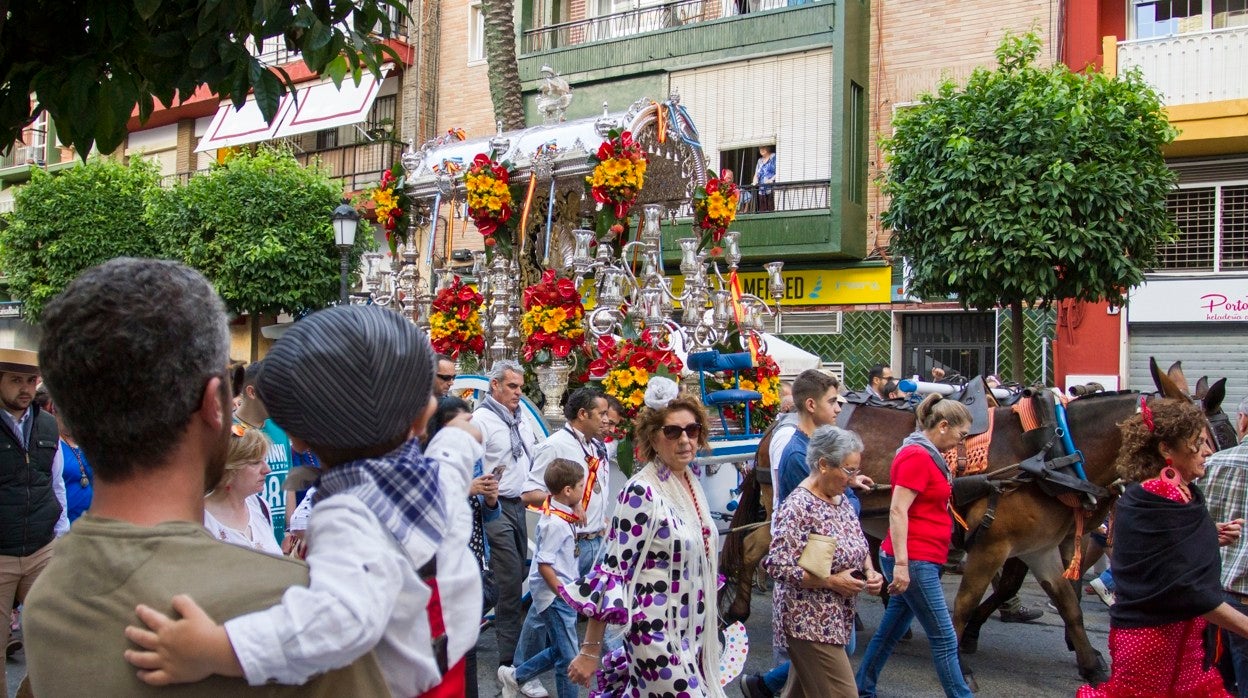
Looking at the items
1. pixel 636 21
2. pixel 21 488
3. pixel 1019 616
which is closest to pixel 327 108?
pixel 636 21

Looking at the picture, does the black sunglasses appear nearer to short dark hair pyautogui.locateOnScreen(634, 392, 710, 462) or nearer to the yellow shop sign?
short dark hair pyautogui.locateOnScreen(634, 392, 710, 462)

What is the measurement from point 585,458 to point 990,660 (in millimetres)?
3252

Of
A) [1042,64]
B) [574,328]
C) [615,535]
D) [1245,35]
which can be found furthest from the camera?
[1042,64]

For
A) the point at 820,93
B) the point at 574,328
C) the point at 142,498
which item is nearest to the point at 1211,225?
the point at 820,93

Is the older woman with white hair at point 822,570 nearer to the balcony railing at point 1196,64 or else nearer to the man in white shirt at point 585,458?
the man in white shirt at point 585,458

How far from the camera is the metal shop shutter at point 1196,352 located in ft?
52.2

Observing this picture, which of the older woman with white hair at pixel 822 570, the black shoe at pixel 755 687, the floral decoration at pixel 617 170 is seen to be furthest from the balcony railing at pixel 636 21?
the older woman with white hair at pixel 822 570

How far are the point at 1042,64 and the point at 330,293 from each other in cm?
1460

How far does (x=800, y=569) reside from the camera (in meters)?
4.91

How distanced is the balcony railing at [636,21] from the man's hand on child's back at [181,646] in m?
18.9

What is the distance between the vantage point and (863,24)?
19047 mm

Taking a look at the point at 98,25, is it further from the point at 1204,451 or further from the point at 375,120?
the point at 375,120

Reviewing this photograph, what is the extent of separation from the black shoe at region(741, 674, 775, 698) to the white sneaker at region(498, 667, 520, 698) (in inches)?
52.5

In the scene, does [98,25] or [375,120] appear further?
[375,120]
